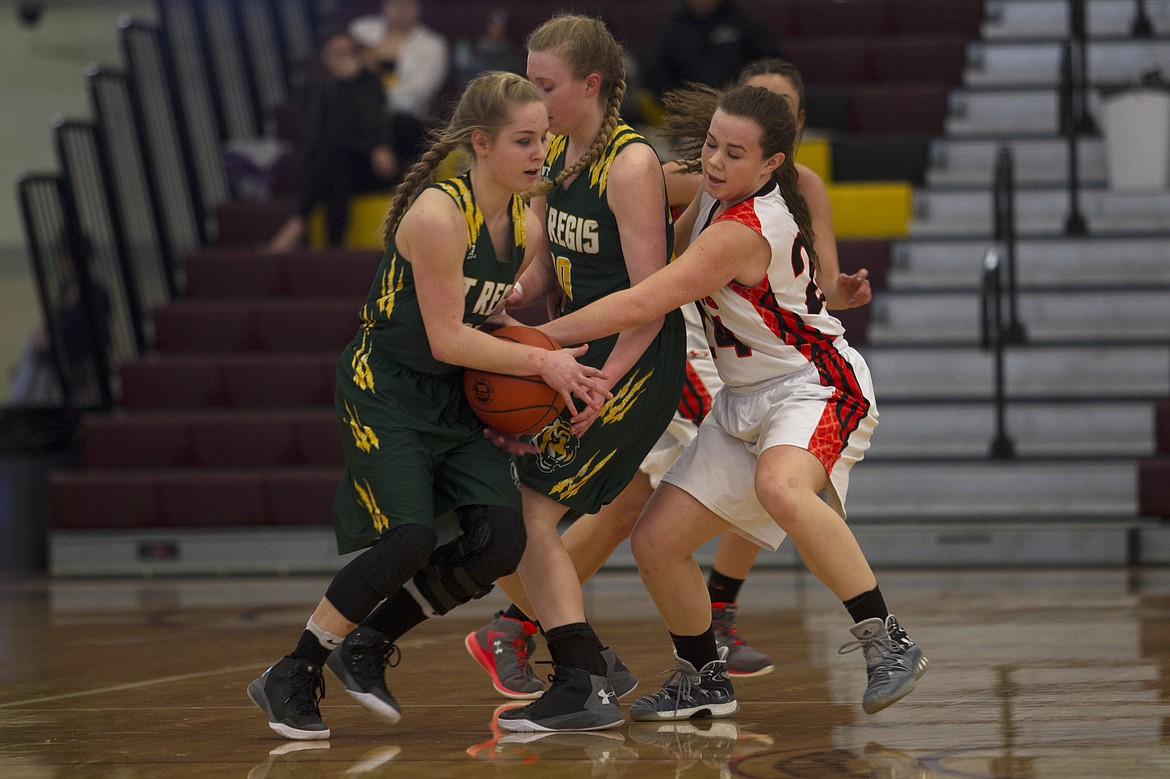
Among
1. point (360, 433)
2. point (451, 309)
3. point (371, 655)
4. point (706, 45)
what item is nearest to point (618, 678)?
point (371, 655)

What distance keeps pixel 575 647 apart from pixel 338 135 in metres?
5.62

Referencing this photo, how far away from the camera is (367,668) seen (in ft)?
10.7

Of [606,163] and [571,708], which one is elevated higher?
[606,163]

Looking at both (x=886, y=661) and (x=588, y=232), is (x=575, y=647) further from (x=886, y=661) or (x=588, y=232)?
(x=588, y=232)

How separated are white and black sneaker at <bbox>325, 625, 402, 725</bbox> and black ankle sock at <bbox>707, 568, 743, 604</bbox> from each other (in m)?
1.12

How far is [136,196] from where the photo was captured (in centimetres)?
913

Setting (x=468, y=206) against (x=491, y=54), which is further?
(x=491, y=54)

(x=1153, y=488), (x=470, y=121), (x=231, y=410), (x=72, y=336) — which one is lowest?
(x=1153, y=488)

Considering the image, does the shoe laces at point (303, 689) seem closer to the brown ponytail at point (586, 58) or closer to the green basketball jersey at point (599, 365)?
the green basketball jersey at point (599, 365)

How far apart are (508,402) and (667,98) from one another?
0.96 meters

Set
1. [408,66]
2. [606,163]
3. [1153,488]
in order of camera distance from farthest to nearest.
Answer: [408,66] → [1153,488] → [606,163]

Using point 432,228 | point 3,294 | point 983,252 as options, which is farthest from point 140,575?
point 432,228

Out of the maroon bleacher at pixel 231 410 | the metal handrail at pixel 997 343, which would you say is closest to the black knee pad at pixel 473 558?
the metal handrail at pixel 997 343

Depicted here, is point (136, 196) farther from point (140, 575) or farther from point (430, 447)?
point (430, 447)
